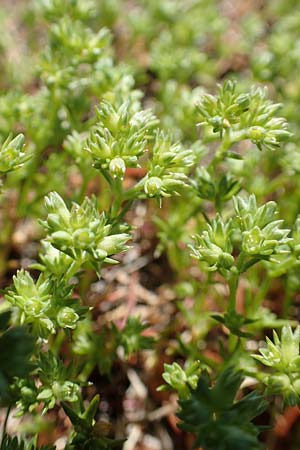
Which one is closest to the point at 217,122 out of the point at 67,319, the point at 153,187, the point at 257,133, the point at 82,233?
the point at 257,133

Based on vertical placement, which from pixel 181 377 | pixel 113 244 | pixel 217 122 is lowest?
pixel 181 377

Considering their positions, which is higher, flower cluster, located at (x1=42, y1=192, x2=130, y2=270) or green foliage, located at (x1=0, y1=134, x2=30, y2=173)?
green foliage, located at (x1=0, y1=134, x2=30, y2=173)

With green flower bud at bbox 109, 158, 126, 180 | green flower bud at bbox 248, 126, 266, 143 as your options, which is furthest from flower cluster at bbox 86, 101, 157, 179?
green flower bud at bbox 248, 126, 266, 143

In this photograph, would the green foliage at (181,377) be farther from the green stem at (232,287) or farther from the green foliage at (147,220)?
the green stem at (232,287)

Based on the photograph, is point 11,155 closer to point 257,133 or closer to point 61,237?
point 61,237

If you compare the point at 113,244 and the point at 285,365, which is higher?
the point at 113,244

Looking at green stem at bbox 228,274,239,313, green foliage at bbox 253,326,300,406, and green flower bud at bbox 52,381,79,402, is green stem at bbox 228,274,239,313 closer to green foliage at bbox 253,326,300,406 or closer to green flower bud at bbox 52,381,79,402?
green foliage at bbox 253,326,300,406

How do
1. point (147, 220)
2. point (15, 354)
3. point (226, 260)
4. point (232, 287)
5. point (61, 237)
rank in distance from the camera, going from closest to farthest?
point (15, 354)
point (61, 237)
point (226, 260)
point (232, 287)
point (147, 220)

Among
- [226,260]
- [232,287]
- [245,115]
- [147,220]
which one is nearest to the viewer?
[226,260]
